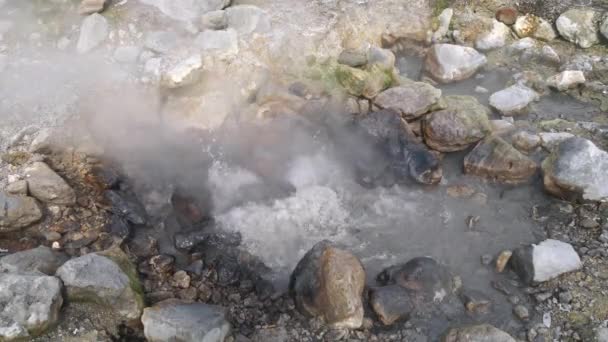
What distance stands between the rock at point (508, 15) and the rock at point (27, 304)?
303 inches

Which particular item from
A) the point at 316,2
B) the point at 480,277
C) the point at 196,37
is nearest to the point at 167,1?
the point at 196,37

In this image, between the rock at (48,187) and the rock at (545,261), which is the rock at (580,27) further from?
the rock at (48,187)

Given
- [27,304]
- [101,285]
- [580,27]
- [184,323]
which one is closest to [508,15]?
[580,27]

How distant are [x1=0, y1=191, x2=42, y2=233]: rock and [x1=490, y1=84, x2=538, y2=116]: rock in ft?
19.8

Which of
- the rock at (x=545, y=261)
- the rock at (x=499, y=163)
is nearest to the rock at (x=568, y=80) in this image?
the rock at (x=499, y=163)

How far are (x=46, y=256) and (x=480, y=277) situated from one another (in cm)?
433

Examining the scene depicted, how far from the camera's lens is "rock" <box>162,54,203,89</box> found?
713 cm

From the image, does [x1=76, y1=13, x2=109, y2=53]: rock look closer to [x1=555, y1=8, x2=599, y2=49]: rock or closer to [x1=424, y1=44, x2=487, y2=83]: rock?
[x1=424, y1=44, x2=487, y2=83]: rock

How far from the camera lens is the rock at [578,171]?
5977mm

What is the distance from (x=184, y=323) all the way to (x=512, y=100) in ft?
17.9

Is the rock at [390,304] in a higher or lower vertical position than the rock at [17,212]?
lower

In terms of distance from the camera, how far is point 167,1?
26.8 feet

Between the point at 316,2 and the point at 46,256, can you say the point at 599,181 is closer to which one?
the point at 316,2

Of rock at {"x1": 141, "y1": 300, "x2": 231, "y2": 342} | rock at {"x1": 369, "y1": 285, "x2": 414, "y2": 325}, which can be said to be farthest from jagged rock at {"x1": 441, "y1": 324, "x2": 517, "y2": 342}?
rock at {"x1": 141, "y1": 300, "x2": 231, "y2": 342}
